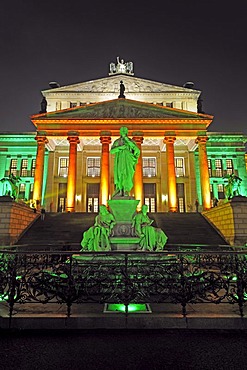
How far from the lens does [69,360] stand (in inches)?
139

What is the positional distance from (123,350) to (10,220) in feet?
64.3

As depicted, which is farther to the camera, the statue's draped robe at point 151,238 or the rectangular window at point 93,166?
the rectangular window at point 93,166

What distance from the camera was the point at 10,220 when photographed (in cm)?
2111

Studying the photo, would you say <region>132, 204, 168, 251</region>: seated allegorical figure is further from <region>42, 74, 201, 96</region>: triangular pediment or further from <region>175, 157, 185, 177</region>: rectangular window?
<region>42, 74, 201, 96</region>: triangular pediment

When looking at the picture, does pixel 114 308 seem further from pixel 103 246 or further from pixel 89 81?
pixel 89 81

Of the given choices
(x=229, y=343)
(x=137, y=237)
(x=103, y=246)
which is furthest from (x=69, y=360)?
(x=137, y=237)

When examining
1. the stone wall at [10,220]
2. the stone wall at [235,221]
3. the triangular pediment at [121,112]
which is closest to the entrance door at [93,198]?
the triangular pediment at [121,112]

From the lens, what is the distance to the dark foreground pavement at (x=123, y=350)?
3.43 m

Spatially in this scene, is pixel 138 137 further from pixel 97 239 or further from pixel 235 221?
pixel 97 239

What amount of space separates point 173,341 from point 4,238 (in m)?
19.5

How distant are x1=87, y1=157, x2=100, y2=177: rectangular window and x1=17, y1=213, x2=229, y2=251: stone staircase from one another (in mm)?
14839

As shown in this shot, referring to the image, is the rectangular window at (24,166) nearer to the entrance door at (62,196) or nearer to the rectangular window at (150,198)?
the entrance door at (62,196)

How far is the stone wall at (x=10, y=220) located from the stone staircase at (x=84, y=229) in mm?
695

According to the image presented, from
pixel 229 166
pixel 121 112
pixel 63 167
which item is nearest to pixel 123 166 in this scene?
pixel 121 112
